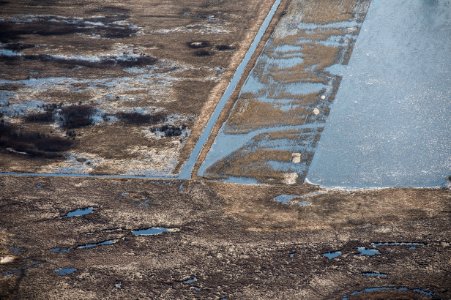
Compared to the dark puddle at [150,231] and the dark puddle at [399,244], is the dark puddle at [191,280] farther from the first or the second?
the dark puddle at [399,244]

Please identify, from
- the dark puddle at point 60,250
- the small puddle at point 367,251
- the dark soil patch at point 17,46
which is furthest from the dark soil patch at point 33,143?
the small puddle at point 367,251

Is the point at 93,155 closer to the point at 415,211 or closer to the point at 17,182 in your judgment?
the point at 17,182

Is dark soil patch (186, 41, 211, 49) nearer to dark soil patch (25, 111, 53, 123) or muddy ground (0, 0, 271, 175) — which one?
muddy ground (0, 0, 271, 175)

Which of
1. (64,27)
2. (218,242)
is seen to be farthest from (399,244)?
(64,27)

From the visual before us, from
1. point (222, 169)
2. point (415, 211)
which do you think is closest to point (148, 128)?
point (222, 169)

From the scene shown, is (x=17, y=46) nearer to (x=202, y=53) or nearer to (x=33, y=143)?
(x=202, y=53)
